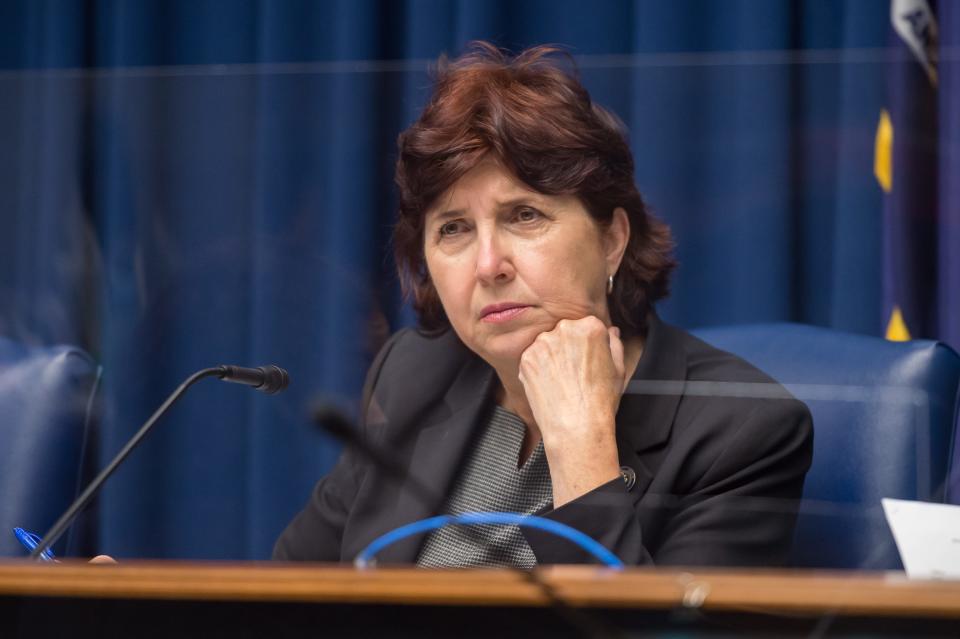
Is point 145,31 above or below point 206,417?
above

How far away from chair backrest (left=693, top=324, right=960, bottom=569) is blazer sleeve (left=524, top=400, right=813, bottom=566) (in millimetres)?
36

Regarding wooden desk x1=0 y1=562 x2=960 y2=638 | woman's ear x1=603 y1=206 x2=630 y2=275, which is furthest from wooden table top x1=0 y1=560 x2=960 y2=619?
woman's ear x1=603 y1=206 x2=630 y2=275

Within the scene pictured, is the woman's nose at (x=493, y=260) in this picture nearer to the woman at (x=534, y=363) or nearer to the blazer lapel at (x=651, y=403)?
the woman at (x=534, y=363)

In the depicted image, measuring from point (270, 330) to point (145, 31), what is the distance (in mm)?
798

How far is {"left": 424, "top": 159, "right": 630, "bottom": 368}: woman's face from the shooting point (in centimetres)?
133

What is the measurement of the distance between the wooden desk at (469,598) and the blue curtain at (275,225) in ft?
2.00

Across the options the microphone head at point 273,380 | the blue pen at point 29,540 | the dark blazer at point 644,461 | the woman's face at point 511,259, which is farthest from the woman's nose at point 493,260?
the blue pen at point 29,540

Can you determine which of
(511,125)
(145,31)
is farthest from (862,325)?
(145,31)

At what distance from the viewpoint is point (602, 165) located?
1399 millimetres

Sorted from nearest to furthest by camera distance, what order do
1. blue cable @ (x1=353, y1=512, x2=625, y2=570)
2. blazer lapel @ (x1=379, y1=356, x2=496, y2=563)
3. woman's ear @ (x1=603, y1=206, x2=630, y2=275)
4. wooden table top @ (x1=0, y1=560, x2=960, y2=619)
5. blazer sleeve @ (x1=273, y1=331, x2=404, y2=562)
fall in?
wooden table top @ (x1=0, y1=560, x2=960, y2=619), blue cable @ (x1=353, y1=512, x2=625, y2=570), blazer lapel @ (x1=379, y1=356, x2=496, y2=563), blazer sleeve @ (x1=273, y1=331, x2=404, y2=562), woman's ear @ (x1=603, y1=206, x2=630, y2=275)

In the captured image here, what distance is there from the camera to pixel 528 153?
1.33 m

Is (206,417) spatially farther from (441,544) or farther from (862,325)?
(862,325)

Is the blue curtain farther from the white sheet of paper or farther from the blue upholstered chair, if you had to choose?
the white sheet of paper

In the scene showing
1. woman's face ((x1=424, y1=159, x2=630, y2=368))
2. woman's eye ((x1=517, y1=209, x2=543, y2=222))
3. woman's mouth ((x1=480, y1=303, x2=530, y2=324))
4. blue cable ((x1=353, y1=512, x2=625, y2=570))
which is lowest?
blue cable ((x1=353, y1=512, x2=625, y2=570))
